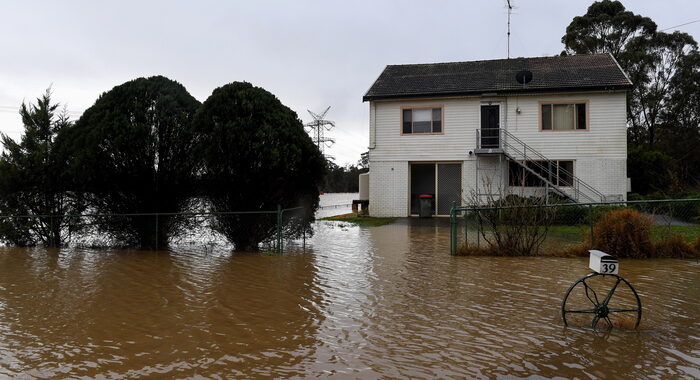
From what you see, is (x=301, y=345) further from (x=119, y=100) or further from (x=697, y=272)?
(x=119, y=100)

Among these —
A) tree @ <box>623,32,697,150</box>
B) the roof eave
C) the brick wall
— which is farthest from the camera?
tree @ <box>623,32,697,150</box>

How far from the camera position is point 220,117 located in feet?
37.3

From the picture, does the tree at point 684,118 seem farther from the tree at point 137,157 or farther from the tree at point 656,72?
the tree at point 137,157

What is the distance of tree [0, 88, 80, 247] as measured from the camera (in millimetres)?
12883

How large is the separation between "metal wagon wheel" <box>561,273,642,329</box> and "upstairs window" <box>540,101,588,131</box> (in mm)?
16233

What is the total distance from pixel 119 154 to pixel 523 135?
57.8ft

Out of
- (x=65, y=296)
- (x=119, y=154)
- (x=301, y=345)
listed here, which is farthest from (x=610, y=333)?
(x=119, y=154)

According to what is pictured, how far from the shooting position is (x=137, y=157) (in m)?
11.6

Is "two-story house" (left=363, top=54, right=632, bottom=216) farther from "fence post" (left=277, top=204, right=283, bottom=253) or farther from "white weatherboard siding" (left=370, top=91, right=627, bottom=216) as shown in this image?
"fence post" (left=277, top=204, right=283, bottom=253)

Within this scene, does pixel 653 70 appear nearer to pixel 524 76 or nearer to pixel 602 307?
pixel 524 76

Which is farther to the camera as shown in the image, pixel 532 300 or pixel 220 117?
pixel 220 117

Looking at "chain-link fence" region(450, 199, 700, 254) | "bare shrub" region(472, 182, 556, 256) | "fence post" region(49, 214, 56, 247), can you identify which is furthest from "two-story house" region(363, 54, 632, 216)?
"fence post" region(49, 214, 56, 247)

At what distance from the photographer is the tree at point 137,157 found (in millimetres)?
11445

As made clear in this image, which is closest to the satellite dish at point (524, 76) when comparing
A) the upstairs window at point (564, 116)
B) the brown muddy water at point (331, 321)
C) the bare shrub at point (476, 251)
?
the upstairs window at point (564, 116)
